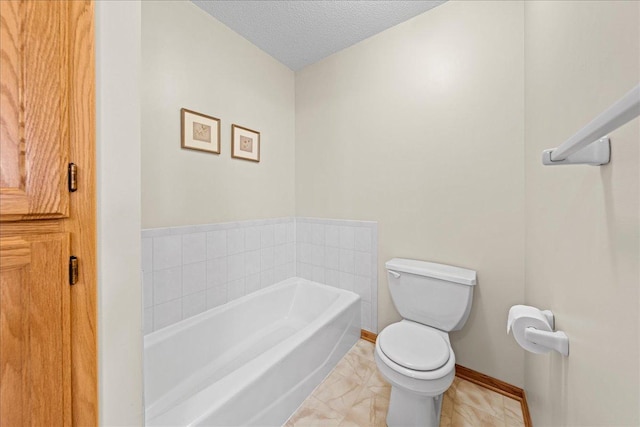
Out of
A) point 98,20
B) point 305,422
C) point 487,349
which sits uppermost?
point 98,20

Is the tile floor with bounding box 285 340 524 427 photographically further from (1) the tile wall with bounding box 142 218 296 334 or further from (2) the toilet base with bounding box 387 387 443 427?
(1) the tile wall with bounding box 142 218 296 334

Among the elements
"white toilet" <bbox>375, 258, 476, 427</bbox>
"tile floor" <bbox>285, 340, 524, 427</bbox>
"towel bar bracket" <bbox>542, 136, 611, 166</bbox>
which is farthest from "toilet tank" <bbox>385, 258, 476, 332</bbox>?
"towel bar bracket" <bbox>542, 136, 611, 166</bbox>

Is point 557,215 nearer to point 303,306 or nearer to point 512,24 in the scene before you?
point 512,24

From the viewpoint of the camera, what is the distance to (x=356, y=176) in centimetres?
203

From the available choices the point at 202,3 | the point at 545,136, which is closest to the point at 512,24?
the point at 545,136

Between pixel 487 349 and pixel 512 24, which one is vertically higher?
pixel 512 24

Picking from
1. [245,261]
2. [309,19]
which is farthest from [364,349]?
[309,19]

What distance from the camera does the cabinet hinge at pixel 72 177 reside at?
56 cm

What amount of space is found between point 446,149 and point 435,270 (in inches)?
32.2

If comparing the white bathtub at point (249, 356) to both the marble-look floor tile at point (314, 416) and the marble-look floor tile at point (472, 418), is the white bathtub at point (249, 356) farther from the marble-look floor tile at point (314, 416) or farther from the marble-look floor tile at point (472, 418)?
the marble-look floor tile at point (472, 418)

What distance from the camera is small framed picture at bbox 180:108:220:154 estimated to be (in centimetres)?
157

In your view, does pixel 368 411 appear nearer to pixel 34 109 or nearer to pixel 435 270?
pixel 435 270

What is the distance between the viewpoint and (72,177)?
1.83 feet

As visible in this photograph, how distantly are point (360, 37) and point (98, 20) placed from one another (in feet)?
6.02
